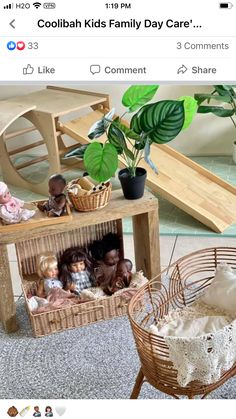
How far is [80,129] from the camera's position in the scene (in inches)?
122

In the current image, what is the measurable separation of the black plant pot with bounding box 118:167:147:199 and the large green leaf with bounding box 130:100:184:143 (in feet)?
0.56

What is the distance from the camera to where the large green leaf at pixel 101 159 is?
1.88 meters

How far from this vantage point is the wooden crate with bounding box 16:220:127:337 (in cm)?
208

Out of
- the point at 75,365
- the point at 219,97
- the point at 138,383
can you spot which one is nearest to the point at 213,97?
the point at 219,97

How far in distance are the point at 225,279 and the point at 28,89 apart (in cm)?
234

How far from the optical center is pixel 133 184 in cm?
205

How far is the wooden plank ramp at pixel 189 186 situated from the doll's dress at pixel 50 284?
0.84 metres

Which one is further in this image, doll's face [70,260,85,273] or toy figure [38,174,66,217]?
doll's face [70,260,85,273]

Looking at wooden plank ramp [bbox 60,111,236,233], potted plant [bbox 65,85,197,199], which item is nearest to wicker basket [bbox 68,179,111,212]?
potted plant [bbox 65,85,197,199]
